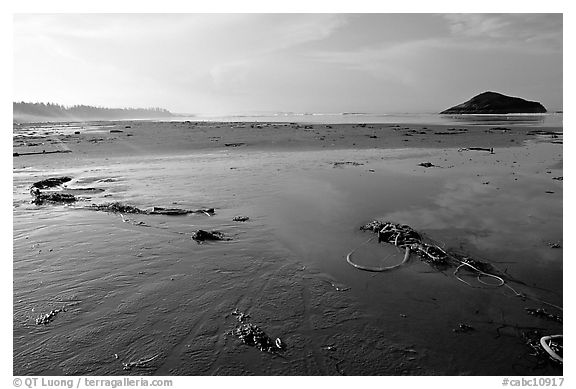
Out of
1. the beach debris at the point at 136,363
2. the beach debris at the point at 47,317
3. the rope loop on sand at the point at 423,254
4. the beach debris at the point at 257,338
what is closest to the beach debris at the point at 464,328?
the rope loop on sand at the point at 423,254

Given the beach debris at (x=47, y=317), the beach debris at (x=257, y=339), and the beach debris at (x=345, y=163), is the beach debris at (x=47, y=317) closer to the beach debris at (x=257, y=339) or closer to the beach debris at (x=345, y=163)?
the beach debris at (x=257, y=339)

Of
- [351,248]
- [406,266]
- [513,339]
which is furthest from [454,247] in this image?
[513,339]

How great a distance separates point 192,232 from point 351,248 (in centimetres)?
318

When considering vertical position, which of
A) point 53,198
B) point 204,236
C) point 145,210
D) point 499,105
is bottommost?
point 204,236

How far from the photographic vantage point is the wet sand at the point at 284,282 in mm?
3561

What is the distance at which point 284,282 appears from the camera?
16.3 feet

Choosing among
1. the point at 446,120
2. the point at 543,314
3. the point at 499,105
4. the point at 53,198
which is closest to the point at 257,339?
the point at 543,314

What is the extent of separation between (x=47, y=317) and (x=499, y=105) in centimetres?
12011

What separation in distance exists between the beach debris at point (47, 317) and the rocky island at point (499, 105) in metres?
115

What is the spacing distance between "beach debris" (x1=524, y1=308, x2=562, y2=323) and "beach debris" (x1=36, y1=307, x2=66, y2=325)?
585cm

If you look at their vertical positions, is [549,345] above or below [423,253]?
below

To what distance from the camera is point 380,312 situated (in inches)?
168

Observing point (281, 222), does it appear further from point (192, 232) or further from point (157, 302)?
point (157, 302)

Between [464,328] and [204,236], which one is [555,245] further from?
[204,236]
